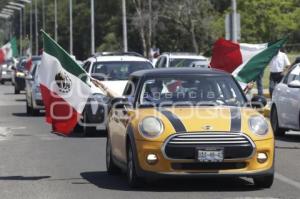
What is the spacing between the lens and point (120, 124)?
42.1 feet

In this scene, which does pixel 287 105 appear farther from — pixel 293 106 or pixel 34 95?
pixel 34 95

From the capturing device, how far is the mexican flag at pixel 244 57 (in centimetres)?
1672

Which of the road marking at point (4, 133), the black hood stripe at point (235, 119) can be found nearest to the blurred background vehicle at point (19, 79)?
the road marking at point (4, 133)

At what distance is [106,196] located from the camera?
38.0 ft

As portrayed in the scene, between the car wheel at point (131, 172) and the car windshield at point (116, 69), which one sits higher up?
the car windshield at point (116, 69)

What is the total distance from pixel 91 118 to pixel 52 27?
89944 millimetres

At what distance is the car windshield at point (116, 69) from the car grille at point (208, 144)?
10.6m

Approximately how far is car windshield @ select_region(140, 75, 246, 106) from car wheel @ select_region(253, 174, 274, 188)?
1.15m

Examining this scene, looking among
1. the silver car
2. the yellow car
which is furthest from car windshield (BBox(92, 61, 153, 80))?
the yellow car

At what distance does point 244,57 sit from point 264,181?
222 inches

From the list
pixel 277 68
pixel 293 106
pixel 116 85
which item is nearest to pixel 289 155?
pixel 293 106

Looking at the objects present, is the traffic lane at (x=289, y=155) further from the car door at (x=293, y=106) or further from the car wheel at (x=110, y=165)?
the car wheel at (x=110, y=165)

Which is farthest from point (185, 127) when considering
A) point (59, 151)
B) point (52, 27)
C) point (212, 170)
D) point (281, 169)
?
point (52, 27)

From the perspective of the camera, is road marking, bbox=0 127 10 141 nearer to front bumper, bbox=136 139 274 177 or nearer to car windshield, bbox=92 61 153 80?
car windshield, bbox=92 61 153 80
